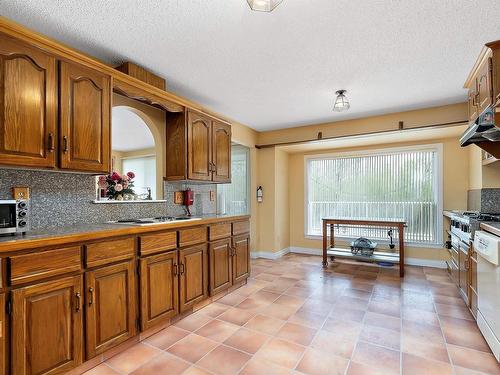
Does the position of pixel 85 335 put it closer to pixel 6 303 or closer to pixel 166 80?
pixel 6 303

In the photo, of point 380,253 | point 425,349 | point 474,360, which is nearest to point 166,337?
point 425,349

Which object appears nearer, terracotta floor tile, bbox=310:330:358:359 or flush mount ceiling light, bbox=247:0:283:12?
flush mount ceiling light, bbox=247:0:283:12

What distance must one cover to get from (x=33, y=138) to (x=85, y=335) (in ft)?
4.36

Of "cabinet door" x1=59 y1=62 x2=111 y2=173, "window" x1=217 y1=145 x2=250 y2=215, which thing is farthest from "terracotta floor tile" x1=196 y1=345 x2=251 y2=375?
"window" x1=217 y1=145 x2=250 y2=215

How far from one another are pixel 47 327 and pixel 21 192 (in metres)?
0.96

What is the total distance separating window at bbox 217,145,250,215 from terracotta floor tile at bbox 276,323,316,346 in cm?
293

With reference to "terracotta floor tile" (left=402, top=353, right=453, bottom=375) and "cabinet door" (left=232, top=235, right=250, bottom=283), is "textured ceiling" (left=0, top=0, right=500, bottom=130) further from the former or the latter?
"terracotta floor tile" (left=402, top=353, right=453, bottom=375)

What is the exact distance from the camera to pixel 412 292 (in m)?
3.21

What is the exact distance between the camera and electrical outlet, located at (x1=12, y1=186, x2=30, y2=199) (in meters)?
1.87

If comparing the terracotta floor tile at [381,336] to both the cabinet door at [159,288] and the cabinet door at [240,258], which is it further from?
the cabinet door at [159,288]

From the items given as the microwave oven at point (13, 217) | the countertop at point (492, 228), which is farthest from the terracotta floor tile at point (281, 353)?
the microwave oven at point (13, 217)

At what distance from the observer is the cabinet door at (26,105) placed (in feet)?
5.28

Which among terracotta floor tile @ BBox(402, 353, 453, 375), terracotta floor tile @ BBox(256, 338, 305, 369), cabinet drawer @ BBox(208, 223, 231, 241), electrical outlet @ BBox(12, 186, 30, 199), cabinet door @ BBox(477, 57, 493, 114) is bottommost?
terracotta floor tile @ BBox(256, 338, 305, 369)

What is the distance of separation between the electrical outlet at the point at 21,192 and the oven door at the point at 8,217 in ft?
0.91
